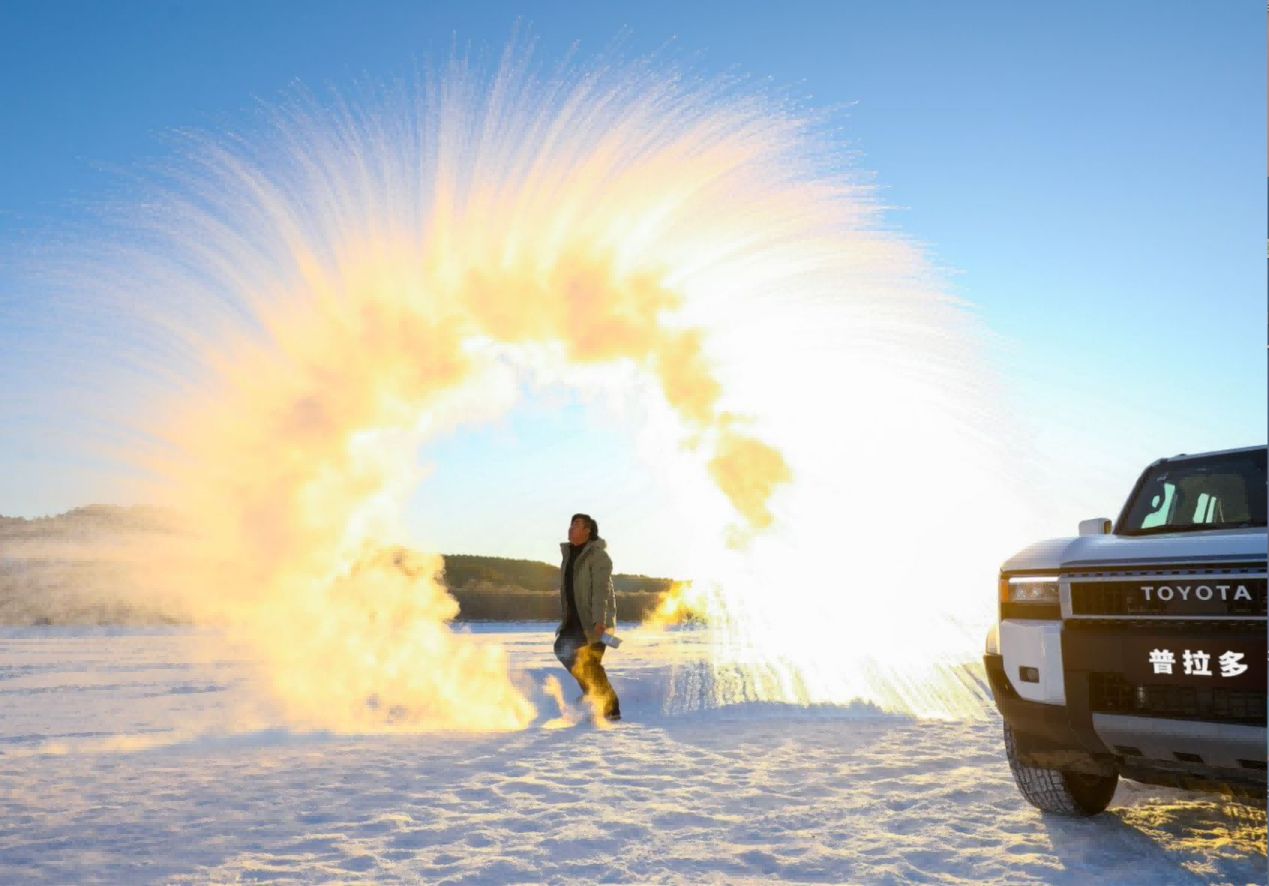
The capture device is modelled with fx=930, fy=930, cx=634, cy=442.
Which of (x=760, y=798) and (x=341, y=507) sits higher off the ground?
(x=341, y=507)

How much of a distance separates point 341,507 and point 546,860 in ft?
43.2

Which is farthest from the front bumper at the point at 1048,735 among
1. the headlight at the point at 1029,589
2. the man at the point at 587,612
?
the man at the point at 587,612

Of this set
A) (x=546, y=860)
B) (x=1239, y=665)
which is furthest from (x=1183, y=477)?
(x=546, y=860)

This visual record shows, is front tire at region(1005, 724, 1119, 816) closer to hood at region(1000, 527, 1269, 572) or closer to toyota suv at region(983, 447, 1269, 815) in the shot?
toyota suv at region(983, 447, 1269, 815)

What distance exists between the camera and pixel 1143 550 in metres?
4.68

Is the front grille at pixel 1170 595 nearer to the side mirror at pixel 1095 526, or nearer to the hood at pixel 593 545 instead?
the side mirror at pixel 1095 526

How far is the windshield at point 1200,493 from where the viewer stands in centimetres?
577

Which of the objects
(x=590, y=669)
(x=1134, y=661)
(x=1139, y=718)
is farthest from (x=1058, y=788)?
(x=590, y=669)

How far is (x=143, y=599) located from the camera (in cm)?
4575

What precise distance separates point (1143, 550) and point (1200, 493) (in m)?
1.74

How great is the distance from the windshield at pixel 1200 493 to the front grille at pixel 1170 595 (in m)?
1.05

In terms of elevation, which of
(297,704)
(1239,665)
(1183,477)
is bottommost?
(297,704)

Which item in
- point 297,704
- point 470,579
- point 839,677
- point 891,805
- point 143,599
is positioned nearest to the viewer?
point 891,805

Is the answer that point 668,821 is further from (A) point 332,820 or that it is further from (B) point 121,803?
→ (B) point 121,803
